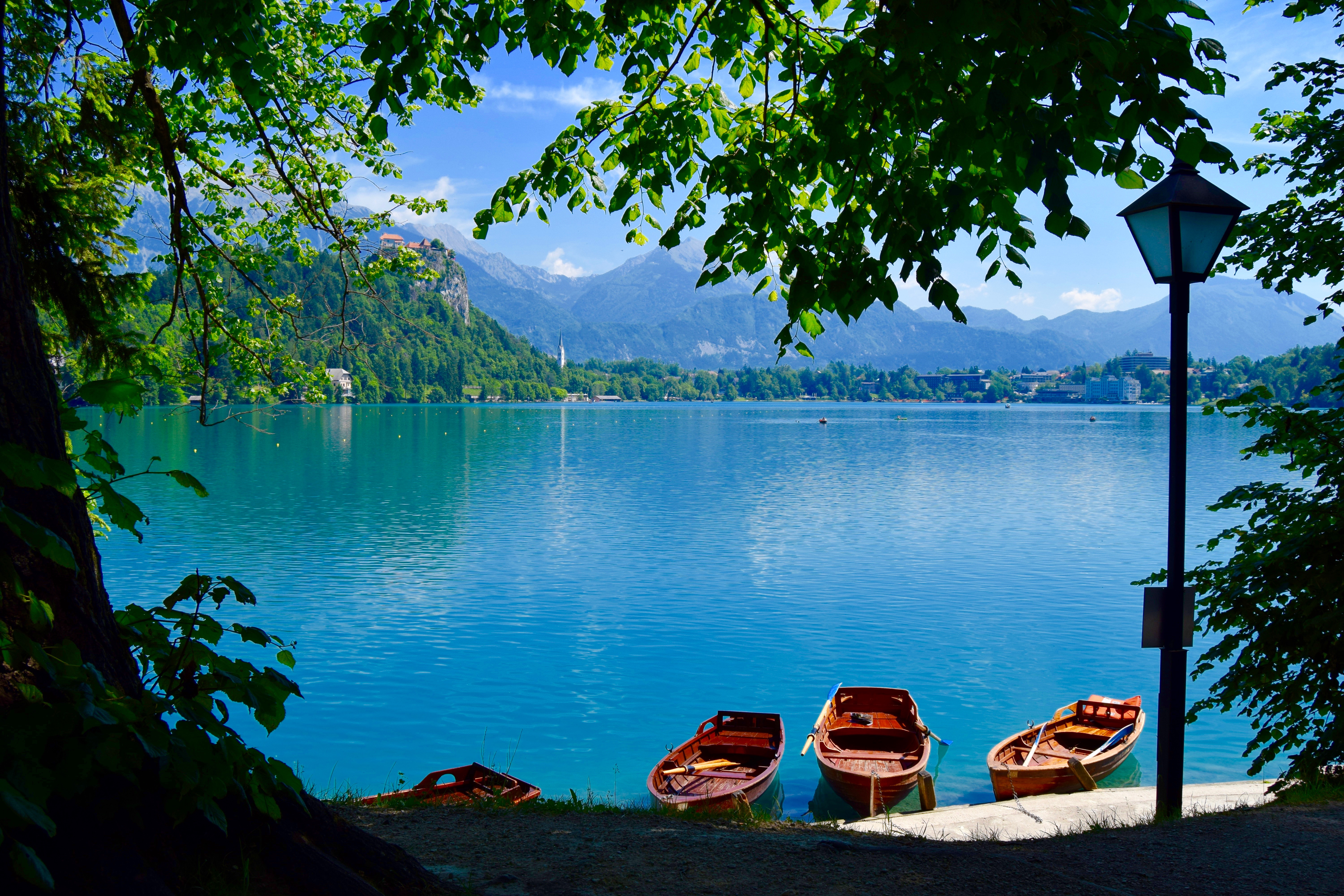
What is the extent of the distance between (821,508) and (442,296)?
161 metres

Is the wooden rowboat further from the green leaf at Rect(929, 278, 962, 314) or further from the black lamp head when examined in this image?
the green leaf at Rect(929, 278, 962, 314)

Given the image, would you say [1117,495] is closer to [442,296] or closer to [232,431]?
[232,431]

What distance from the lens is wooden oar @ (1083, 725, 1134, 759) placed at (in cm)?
1443

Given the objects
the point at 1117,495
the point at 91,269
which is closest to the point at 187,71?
the point at 91,269

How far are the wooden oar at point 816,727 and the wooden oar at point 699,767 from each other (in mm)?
1590

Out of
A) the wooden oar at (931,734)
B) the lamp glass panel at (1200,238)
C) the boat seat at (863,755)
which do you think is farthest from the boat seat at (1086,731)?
the lamp glass panel at (1200,238)

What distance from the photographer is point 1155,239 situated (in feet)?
22.8

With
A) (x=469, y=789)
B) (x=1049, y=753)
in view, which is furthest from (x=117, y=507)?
(x=1049, y=753)

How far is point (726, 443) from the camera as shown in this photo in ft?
294

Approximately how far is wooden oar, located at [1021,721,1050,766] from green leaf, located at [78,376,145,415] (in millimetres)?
14384

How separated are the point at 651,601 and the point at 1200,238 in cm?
2065

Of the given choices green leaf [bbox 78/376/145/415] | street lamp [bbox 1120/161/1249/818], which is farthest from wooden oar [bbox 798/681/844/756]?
green leaf [bbox 78/376/145/415]

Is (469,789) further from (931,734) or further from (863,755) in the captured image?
(931,734)

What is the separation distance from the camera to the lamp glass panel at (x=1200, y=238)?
678 cm
